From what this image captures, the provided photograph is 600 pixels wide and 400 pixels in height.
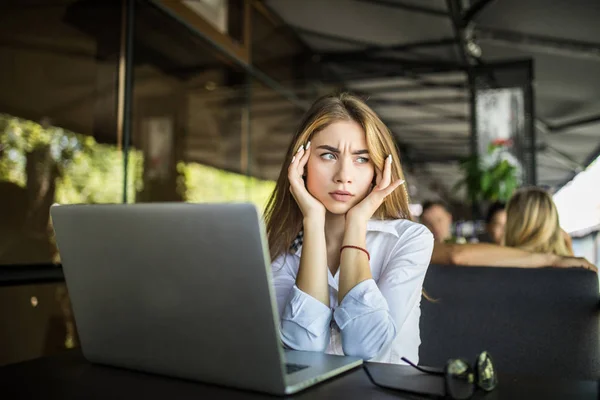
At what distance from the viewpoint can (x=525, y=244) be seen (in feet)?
9.86

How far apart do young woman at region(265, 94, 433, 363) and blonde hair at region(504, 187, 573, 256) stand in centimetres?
154

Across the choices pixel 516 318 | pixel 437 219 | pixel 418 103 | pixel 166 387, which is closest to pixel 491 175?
pixel 437 219

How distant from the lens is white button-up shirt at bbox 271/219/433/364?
1.31m

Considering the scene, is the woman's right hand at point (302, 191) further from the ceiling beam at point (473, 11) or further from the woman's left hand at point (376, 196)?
the ceiling beam at point (473, 11)

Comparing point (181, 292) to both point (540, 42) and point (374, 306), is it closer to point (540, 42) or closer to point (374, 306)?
point (374, 306)

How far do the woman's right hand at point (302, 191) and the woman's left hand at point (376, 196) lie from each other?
0.09 m

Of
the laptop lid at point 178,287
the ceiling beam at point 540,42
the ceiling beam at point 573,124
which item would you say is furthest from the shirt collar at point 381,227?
the ceiling beam at point 573,124

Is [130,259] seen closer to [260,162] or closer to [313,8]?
[260,162]

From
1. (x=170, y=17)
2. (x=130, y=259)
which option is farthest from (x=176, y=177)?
(x=130, y=259)

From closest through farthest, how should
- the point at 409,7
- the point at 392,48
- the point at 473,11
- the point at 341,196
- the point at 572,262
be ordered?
the point at 341,196
the point at 572,262
the point at 473,11
the point at 409,7
the point at 392,48

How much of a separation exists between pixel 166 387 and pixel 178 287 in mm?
181

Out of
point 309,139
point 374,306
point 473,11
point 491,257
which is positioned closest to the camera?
point 374,306

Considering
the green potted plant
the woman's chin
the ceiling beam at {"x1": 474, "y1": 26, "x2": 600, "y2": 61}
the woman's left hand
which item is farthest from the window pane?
the ceiling beam at {"x1": 474, "y1": 26, "x2": 600, "y2": 61}

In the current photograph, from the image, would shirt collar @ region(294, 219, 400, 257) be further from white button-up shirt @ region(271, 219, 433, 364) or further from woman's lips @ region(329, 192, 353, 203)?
woman's lips @ region(329, 192, 353, 203)
